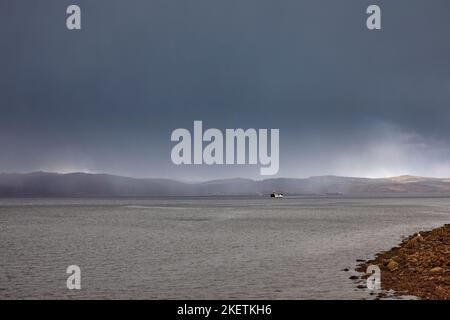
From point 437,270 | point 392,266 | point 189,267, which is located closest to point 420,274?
point 437,270

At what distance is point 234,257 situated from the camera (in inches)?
1813

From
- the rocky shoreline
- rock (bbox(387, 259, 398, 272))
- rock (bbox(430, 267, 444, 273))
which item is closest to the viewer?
the rocky shoreline

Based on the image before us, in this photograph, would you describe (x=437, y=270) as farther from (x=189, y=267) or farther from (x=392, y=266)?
(x=189, y=267)

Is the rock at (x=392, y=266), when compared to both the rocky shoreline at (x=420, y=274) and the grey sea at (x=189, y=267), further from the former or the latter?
the grey sea at (x=189, y=267)

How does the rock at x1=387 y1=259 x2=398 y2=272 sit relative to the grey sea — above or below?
above

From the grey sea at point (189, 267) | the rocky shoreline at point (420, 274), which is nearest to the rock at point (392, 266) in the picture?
the rocky shoreline at point (420, 274)

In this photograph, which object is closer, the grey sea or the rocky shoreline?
the rocky shoreline

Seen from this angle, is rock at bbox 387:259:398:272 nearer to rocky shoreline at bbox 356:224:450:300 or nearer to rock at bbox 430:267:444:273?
rocky shoreline at bbox 356:224:450:300

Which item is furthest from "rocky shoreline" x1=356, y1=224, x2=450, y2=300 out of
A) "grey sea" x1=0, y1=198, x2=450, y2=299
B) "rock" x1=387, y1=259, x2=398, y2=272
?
"grey sea" x1=0, y1=198, x2=450, y2=299

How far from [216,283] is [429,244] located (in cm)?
2188

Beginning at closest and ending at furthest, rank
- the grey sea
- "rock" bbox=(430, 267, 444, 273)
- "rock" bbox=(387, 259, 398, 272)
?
the grey sea → "rock" bbox=(430, 267, 444, 273) → "rock" bbox=(387, 259, 398, 272)

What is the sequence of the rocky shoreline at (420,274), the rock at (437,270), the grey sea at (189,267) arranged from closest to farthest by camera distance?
the rocky shoreline at (420,274), the grey sea at (189,267), the rock at (437,270)
